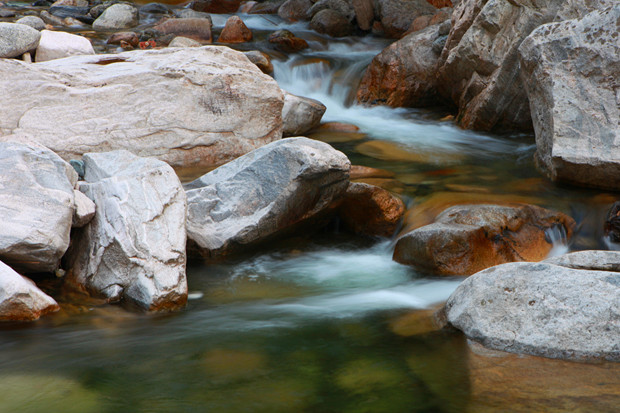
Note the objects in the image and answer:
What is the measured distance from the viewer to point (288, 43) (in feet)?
Result: 43.3

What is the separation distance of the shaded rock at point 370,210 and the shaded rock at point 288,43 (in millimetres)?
8096

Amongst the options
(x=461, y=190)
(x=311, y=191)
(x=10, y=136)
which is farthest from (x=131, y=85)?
(x=461, y=190)

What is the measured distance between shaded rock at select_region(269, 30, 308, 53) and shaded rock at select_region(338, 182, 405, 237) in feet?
26.6

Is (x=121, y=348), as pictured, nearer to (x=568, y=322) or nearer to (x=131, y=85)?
(x=568, y=322)

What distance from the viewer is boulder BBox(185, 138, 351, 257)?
4.95 meters

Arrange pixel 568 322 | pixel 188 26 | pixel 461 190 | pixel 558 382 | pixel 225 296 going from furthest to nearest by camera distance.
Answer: pixel 188 26 < pixel 461 190 < pixel 225 296 < pixel 568 322 < pixel 558 382

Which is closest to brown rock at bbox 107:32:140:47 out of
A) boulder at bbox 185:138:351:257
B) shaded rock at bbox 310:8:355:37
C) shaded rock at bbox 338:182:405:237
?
shaded rock at bbox 310:8:355:37

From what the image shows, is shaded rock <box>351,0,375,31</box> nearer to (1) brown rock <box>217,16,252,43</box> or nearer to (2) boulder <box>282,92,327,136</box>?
(1) brown rock <box>217,16,252,43</box>

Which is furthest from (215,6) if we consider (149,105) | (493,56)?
(149,105)

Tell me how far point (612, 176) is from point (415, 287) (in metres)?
2.54

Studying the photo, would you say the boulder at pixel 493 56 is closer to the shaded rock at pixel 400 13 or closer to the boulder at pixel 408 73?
the boulder at pixel 408 73

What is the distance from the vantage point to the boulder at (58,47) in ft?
28.2

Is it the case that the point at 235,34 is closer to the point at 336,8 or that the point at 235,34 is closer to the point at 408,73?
the point at 336,8

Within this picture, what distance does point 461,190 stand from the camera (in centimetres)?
607
